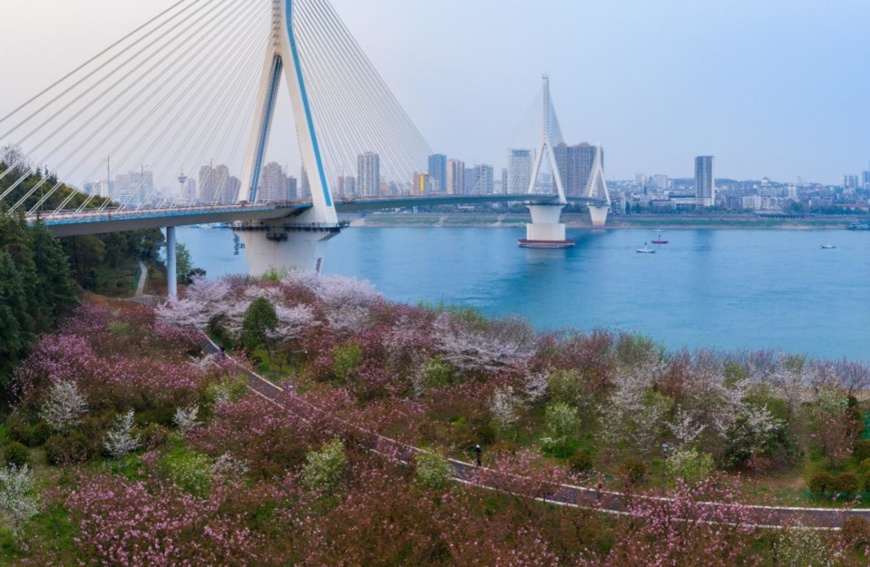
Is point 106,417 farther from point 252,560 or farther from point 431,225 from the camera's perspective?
point 431,225

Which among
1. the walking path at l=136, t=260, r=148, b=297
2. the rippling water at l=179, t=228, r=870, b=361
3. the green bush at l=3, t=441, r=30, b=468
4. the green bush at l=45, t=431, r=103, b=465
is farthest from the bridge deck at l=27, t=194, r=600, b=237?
the green bush at l=3, t=441, r=30, b=468

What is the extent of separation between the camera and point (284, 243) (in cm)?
1814

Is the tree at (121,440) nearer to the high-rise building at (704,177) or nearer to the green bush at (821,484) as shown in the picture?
the green bush at (821,484)

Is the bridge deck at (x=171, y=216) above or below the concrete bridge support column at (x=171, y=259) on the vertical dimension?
above

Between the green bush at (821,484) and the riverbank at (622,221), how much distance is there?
4831cm

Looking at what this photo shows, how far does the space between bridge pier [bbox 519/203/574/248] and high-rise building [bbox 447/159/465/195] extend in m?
16.5

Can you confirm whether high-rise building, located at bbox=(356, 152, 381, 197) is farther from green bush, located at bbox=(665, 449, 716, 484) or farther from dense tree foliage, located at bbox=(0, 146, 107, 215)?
green bush, located at bbox=(665, 449, 716, 484)

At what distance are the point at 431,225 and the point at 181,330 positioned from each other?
1836 inches

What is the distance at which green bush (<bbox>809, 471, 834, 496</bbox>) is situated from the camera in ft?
20.1

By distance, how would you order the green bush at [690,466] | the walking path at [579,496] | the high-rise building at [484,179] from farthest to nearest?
the high-rise building at [484,179] < the green bush at [690,466] < the walking path at [579,496]

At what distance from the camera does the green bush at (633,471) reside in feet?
20.3

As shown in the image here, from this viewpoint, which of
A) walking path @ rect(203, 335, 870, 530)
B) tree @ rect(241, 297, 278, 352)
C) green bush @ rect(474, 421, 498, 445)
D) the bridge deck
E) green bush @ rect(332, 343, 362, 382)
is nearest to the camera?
walking path @ rect(203, 335, 870, 530)

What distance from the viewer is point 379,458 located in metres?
6.22

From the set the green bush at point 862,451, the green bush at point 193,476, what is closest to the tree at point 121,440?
the green bush at point 193,476
